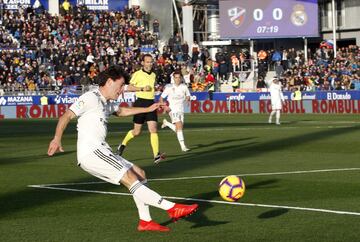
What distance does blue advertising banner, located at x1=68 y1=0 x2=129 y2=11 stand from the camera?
2849 inches

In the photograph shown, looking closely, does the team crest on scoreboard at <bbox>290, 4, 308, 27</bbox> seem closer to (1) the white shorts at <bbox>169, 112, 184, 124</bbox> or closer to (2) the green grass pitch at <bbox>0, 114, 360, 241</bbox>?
(2) the green grass pitch at <bbox>0, 114, 360, 241</bbox>

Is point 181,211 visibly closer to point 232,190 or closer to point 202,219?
point 202,219

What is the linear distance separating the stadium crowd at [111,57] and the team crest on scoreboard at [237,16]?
2.52 metres

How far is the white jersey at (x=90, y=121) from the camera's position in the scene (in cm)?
1112

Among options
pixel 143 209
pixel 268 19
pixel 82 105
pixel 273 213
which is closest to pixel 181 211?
pixel 143 209

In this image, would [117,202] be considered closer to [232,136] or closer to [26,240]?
[26,240]

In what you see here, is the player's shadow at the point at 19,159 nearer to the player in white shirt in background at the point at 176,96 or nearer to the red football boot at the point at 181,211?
the player in white shirt in background at the point at 176,96

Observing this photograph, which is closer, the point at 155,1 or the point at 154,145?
the point at 154,145

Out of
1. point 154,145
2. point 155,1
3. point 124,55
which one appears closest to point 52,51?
point 124,55

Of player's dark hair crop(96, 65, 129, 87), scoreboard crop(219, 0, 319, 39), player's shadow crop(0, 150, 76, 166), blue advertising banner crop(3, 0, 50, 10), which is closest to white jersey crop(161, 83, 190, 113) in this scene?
→ player's shadow crop(0, 150, 76, 166)

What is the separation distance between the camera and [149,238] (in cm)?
1100

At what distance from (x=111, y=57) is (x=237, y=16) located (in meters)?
11.2

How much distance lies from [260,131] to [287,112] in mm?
18994

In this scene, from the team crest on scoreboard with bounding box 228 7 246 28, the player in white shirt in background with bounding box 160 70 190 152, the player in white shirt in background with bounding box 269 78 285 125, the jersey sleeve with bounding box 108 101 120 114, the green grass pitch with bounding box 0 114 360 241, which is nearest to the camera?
the green grass pitch with bounding box 0 114 360 241
